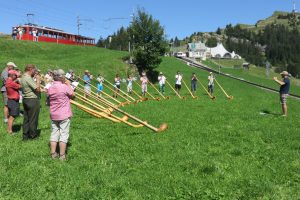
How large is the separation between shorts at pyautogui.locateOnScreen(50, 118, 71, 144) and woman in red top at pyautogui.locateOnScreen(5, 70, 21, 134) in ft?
12.1

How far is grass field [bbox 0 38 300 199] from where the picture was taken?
24.6 ft

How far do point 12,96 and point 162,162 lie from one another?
6140mm

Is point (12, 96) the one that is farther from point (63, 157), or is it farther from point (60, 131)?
point (63, 157)

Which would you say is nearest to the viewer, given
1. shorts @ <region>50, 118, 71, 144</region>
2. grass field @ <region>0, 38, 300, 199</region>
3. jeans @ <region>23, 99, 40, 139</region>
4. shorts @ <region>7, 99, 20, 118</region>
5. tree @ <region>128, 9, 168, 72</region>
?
grass field @ <region>0, 38, 300, 199</region>

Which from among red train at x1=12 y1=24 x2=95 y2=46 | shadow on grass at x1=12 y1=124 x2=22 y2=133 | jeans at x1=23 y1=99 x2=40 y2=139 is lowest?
shadow on grass at x1=12 y1=124 x2=22 y2=133

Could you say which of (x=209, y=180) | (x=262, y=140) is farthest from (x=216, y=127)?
(x=209, y=180)

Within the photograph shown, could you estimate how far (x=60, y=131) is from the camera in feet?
32.5

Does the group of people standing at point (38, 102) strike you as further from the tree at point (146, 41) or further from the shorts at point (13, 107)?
the tree at point (146, 41)

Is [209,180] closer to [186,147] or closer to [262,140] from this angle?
[186,147]

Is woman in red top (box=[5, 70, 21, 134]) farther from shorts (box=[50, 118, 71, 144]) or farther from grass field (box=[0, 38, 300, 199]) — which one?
shorts (box=[50, 118, 71, 144])

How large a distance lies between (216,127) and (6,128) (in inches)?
272

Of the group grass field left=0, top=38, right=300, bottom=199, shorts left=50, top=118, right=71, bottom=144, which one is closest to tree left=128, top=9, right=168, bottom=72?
grass field left=0, top=38, right=300, bottom=199

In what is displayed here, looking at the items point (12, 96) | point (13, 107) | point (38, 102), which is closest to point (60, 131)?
point (38, 102)

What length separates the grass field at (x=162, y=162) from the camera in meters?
7.50
